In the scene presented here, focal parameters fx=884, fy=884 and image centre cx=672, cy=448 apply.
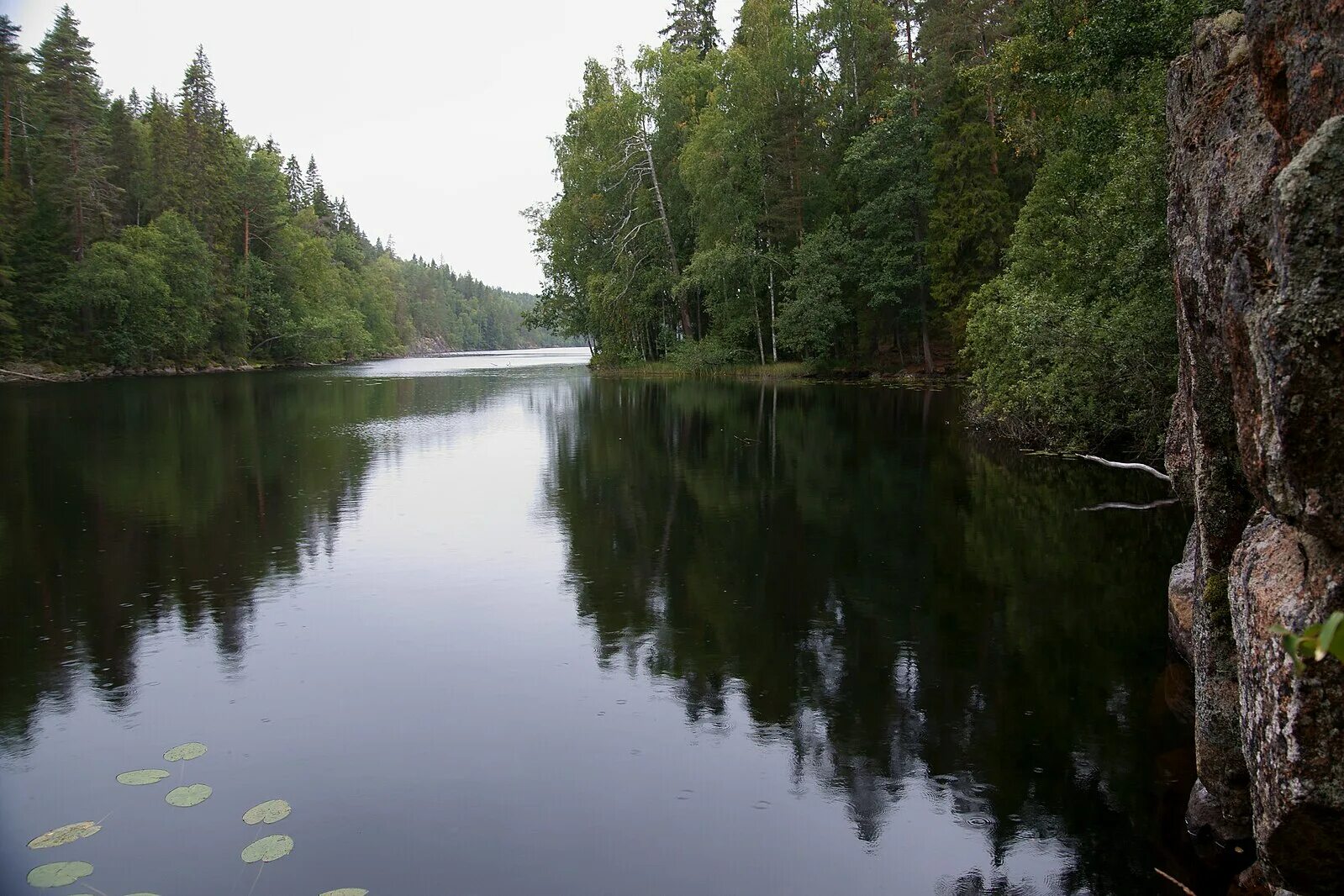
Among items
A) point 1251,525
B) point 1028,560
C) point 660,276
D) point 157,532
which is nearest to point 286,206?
point 660,276

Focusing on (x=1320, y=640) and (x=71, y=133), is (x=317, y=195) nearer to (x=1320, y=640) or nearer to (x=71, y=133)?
(x=71, y=133)

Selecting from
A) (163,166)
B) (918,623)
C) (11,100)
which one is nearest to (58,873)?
(918,623)

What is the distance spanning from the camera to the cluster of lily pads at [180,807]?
537 cm

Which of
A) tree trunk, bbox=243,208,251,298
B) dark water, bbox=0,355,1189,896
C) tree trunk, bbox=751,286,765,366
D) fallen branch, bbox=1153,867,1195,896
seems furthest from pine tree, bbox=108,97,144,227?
fallen branch, bbox=1153,867,1195,896

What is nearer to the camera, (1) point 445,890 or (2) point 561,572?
(1) point 445,890

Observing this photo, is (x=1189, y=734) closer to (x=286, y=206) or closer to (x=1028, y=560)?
(x=1028, y=560)

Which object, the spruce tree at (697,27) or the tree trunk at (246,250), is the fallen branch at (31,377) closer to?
the tree trunk at (246,250)

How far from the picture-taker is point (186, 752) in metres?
6.98

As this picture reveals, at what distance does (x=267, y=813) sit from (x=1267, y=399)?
21.1 feet

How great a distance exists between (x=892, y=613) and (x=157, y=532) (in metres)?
11.2

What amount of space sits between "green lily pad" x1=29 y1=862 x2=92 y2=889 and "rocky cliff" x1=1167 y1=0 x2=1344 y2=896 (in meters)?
6.55

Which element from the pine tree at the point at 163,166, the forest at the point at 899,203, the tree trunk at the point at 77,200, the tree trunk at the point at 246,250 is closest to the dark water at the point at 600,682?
the forest at the point at 899,203

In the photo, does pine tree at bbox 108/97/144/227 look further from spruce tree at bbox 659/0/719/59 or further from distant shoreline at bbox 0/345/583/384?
spruce tree at bbox 659/0/719/59

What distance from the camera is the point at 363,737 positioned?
732cm
